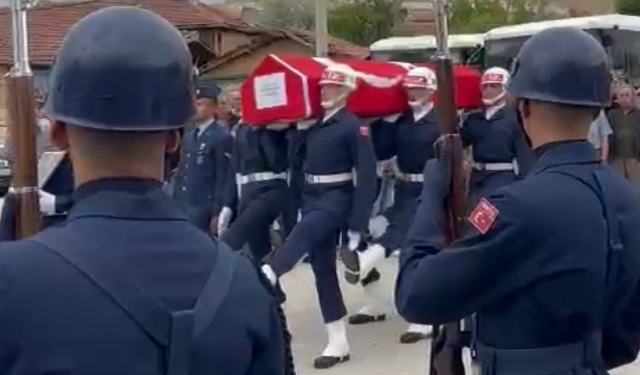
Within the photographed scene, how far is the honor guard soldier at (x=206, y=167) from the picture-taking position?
399 inches

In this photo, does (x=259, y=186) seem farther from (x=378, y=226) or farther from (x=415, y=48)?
(x=415, y=48)

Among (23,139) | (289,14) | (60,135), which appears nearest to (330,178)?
(23,139)

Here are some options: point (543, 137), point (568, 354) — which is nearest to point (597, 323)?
point (568, 354)

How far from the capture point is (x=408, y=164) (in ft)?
31.3

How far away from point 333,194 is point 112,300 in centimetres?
644

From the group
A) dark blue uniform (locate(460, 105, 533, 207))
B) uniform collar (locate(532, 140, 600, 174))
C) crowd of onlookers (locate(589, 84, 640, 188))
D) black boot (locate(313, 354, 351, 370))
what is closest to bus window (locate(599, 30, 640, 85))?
crowd of onlookers (locate(589, 84, 640, 188))

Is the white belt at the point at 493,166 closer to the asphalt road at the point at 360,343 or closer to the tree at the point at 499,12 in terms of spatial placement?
the asphalt road at the point at 360,343

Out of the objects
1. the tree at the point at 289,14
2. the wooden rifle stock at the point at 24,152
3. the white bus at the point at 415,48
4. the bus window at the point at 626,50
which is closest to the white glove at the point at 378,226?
the wooden rifle stock at the point at 24,152

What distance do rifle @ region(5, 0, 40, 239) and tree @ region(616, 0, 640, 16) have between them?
149 feet

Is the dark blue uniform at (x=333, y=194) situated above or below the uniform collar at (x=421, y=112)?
below

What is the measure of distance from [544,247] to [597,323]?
249 millimetres

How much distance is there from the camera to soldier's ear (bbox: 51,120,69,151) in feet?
7.66

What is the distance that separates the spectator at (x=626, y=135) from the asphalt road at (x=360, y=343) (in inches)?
149

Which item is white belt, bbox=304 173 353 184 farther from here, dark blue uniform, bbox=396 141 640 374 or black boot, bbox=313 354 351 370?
dark blue uniform, bbox=396 141 640 374
